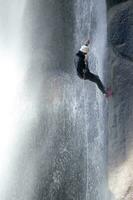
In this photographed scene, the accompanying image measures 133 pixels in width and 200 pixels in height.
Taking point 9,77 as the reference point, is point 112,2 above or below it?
above

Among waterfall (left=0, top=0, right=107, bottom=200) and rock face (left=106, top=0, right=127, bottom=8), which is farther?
rock face (left=106, top=0, right=127, bottom=8)

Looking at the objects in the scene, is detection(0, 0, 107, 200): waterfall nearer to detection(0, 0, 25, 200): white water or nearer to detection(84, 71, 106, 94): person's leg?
detection(0, 0, 25, 200): white water

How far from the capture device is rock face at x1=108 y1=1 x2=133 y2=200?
1703 cm

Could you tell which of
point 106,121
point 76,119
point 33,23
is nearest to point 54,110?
point 76,119

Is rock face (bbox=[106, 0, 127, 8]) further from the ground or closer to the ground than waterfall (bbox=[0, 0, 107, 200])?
further from the ground

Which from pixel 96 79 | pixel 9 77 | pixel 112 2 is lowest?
pixel 9 77

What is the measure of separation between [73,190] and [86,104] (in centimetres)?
317

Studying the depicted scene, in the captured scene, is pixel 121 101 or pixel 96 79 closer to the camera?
pixel 96 79

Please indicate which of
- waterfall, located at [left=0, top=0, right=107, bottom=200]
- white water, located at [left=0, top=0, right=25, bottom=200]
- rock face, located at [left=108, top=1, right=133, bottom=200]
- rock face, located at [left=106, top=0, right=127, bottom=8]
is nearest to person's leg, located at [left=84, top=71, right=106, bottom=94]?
rock face, located at [left=108, top=1, right=133, bottom=200]

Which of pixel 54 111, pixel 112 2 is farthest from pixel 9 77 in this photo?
pixel 112 2

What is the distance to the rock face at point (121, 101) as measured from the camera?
1703cm

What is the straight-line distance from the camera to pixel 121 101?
1781 centimetres

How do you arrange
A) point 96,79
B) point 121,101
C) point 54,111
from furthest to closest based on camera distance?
point 54,111 < point 121,101 < point 96,79

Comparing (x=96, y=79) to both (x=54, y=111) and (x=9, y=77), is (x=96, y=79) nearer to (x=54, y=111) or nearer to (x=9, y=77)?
(x=54, y=111)
